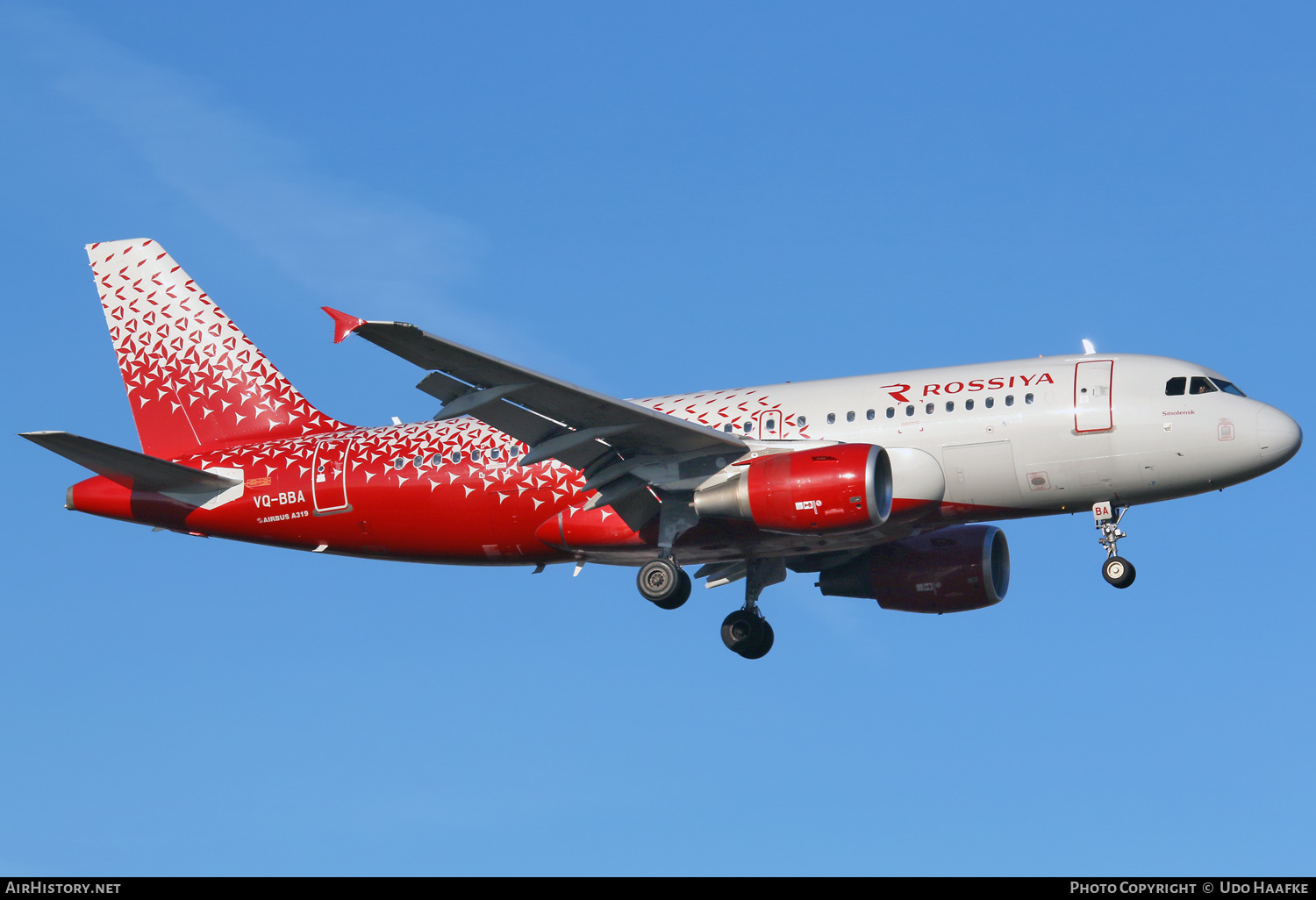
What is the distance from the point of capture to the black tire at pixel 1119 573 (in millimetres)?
32656

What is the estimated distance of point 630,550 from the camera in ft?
114

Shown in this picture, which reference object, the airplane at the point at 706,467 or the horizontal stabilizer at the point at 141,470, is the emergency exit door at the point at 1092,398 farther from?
the horizontal stabilizer at the point at 141,470

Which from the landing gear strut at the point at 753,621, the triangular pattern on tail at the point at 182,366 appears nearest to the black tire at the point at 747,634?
the landing gear strut at the point at 753,621

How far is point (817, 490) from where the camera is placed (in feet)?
103

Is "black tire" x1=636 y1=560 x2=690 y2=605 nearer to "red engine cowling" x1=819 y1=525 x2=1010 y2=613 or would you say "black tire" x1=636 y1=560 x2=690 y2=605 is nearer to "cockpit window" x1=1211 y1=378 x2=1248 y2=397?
"red engine cowling" x1=819 y1=525 x2=1010 y2=613

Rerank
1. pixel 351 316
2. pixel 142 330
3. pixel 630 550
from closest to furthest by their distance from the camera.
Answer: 1. pixel 351 316
2. pixel 630 550
3. pixel 142 330

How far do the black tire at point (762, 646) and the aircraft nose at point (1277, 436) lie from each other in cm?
1133

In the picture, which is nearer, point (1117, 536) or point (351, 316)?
point (351, 316)

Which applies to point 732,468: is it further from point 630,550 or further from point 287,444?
point 287,444

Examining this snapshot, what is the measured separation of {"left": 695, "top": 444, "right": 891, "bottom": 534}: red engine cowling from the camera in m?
31.2

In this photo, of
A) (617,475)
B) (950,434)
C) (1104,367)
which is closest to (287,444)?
(617,475)

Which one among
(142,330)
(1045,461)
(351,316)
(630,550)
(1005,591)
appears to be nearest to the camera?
(351,316)

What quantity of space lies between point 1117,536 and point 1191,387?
322cm

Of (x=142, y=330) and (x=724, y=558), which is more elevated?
(x=142, y=330)
